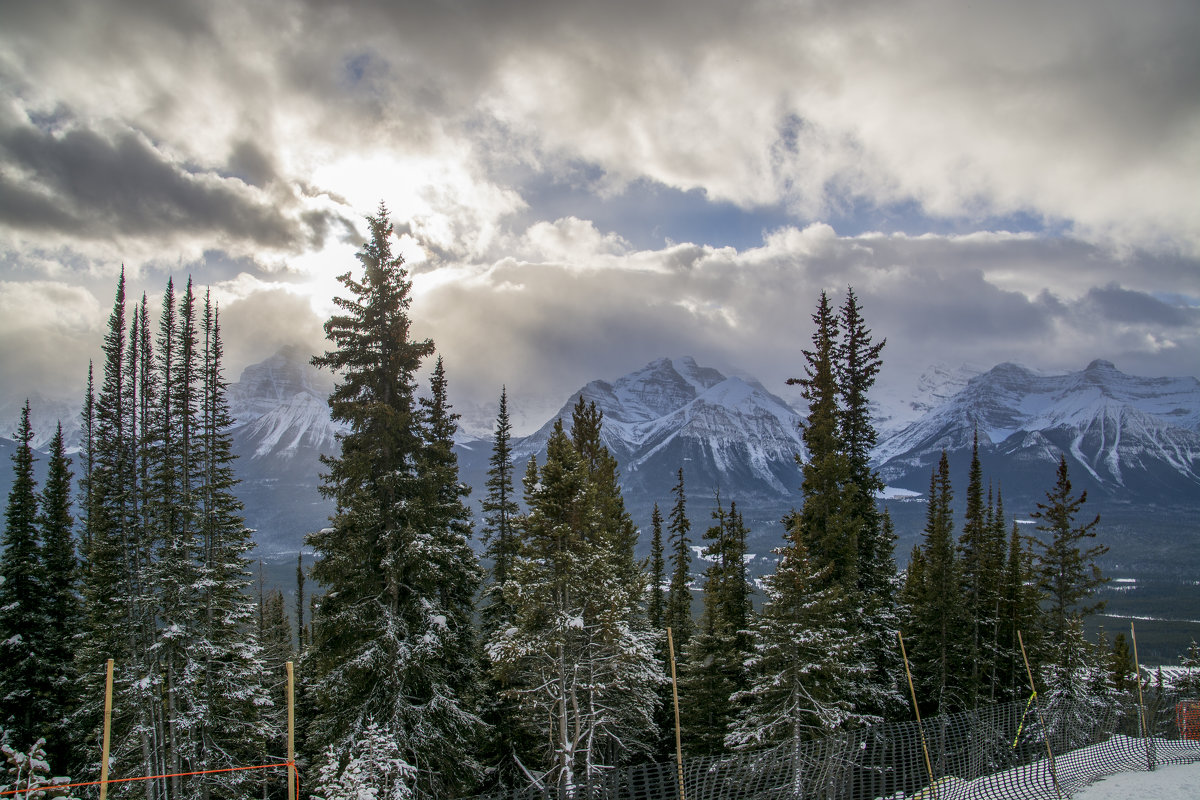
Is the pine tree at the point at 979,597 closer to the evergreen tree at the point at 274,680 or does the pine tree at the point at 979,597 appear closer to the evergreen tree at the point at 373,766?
the evergreen tree at the point at 373,766

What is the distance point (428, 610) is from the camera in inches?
742

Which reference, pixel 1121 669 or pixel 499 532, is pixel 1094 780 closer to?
pixel 499 532

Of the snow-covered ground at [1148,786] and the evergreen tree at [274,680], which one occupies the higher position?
the snow-covered ground at [1148,786]

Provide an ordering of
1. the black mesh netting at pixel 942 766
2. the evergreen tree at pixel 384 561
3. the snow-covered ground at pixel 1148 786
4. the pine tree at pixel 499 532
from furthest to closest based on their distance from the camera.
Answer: the pine tree at pixel 499 532 → the evergreen tree at pixel 384 561 → the snow-covered ground at pixel 1148 786 → the black mesh netting at pixel 942 766

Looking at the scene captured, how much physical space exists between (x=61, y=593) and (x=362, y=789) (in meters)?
27.0

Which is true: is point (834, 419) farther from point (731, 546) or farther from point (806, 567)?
point (731, 546)

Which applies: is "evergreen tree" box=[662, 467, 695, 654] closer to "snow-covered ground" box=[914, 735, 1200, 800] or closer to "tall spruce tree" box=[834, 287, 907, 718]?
"tall spruce tree" box=[834, 287, 907, 718]

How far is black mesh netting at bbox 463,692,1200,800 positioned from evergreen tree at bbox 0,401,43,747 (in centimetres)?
2611

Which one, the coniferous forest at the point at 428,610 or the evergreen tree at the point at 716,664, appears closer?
the coniferous forest at the point at 428,610

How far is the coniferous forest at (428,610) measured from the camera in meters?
18.9

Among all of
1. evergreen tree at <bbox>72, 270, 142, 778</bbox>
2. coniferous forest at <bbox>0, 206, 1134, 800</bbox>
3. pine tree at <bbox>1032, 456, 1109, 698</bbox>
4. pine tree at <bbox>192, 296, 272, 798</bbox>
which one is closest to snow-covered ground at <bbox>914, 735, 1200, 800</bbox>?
coniferous forest at <bbox>0, 206, 1134, 800</bbox>

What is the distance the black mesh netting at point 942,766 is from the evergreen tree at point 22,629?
2611 cm

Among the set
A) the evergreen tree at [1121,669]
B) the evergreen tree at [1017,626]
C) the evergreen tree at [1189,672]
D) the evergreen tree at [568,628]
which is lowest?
the evergreen tree at [1121,669]

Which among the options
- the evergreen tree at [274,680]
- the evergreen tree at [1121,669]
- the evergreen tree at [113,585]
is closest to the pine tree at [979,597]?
the evergreen tree at [1121,669]
